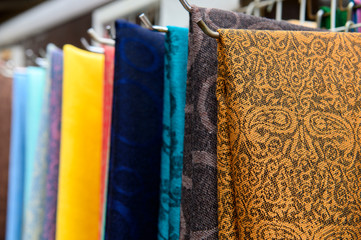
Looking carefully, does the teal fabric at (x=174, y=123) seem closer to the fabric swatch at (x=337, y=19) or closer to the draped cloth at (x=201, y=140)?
the draped cloth at (x=201, y=140)

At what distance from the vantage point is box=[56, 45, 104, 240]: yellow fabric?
0.68 m

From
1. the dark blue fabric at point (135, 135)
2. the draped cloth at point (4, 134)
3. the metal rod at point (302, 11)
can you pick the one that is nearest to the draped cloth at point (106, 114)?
the dark blue fabric at point (135, 135)

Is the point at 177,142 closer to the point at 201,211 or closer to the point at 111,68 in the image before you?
the point at 201,211

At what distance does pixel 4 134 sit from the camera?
1.24 metres

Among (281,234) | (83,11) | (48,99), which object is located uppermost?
(83,11)

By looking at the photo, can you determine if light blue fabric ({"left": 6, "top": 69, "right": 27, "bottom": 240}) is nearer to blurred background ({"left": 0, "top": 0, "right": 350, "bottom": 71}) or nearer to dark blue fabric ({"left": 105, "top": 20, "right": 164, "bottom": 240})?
blurred background ({"left": 0, "top": 0, "right": 350, "bottom": 71})

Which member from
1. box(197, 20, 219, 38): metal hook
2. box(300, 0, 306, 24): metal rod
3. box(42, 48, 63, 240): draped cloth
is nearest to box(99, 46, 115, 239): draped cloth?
box(42, 48, 63, 240): draped cloth

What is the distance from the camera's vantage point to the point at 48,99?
2.53 ft

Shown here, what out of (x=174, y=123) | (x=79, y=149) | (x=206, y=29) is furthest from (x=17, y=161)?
(x=206, y=29)

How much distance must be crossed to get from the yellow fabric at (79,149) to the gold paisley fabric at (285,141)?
1.30ft

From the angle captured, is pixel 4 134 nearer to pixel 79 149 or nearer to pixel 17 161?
pixel 17 161

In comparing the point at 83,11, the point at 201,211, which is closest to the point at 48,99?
the point at 201,211

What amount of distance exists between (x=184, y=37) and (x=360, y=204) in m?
0.32

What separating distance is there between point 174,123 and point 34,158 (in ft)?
1.54
